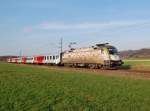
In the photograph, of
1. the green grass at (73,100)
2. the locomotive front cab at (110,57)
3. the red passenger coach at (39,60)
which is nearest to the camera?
the green grass at (73,100)

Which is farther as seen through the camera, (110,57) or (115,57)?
(115,57)

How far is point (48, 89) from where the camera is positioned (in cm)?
1820

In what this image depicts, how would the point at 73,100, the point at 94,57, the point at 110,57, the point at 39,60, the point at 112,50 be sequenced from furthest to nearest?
1. the point at 39,60
2. the point at 94,57
3. the point at 112,50
4. the point at 110,57
5. the point at 73,100

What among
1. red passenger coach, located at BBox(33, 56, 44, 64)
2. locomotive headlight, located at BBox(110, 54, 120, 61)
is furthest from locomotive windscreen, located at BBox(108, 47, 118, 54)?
red passenger coach, located at BBox(33, 56, 44, 64)

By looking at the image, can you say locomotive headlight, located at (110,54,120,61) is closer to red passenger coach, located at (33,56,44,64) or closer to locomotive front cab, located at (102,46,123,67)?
locomotive front cab, located at (102,46,123,67)

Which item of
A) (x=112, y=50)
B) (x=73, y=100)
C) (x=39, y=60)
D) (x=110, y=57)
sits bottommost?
(x=73, y=100)

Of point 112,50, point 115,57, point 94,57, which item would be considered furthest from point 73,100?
point 94,57

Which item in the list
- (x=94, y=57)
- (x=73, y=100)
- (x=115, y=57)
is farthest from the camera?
(x=94, y=57)

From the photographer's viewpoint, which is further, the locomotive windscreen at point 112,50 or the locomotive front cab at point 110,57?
the locomotive windscreen at point 112,50

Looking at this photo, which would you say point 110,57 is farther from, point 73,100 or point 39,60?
point 39,60

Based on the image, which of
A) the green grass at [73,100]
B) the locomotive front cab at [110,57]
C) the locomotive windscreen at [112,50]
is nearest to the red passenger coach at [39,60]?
the locomotive windscreen at [112,50]

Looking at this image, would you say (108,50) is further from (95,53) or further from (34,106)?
(34,106)

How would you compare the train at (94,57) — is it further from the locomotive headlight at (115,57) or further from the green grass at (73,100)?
the green grass at (73,100)

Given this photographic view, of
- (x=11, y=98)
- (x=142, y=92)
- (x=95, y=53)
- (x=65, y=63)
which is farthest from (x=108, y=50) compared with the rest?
(x=11, y=98)
